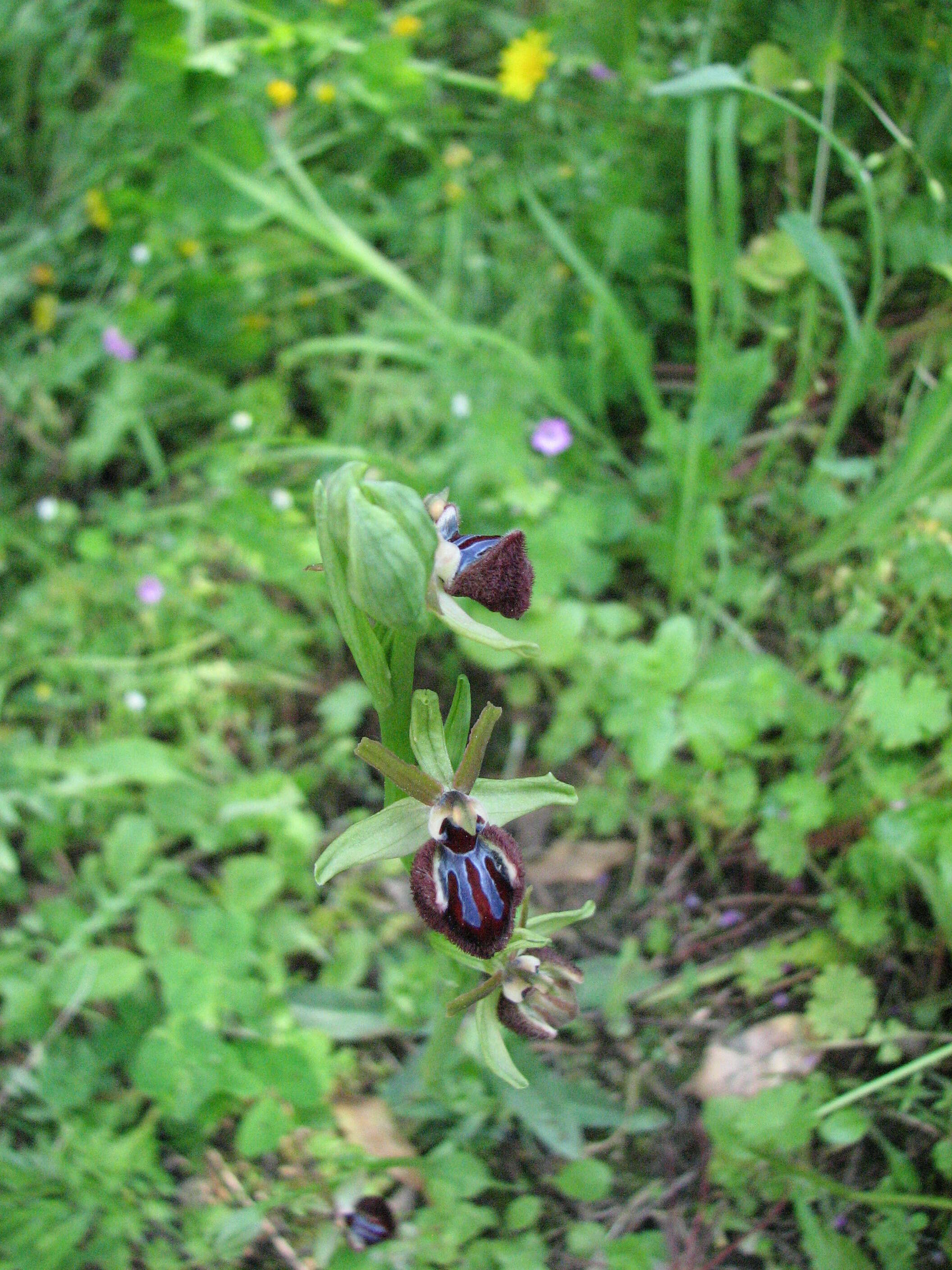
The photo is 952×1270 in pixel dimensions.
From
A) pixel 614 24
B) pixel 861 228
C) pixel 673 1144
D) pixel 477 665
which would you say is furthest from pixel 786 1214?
pixel 614 24

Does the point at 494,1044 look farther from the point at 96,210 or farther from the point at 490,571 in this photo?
the point at 96,210

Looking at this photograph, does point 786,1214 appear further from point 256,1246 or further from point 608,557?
point 608,557

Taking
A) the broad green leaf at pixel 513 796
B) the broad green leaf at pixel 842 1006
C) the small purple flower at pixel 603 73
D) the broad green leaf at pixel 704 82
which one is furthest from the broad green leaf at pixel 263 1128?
the small purple flower at pixel 603 73

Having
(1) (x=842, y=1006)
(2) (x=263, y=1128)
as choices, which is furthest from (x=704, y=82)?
(2) (x=263, y=1128)

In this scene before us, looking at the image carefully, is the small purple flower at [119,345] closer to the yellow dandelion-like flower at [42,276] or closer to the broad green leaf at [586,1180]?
the yellow dandelion-like flower at [42,276]

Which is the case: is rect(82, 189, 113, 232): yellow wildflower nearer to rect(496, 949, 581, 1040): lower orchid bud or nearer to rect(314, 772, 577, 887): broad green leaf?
rect(314, 772, 577, 887): broad green leaf

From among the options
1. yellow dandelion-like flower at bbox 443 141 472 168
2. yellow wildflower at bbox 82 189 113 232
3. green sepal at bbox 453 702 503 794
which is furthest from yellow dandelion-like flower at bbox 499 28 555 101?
green sepal at bbox 453 702 503 794
